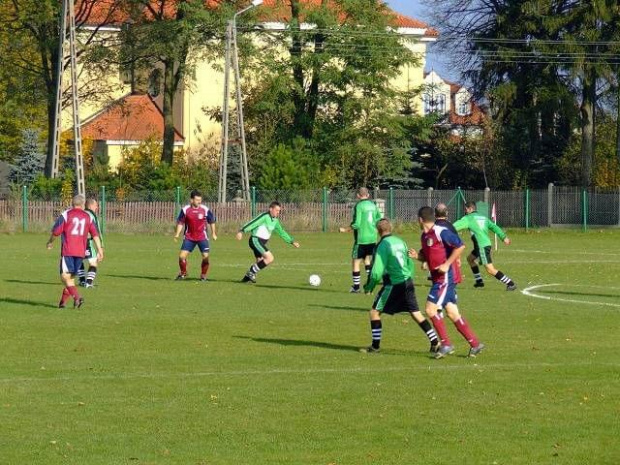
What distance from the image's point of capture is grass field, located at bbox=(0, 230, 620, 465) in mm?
10039

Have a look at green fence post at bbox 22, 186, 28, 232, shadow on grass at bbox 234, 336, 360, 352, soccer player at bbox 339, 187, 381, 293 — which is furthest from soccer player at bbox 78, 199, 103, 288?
green fence post at bbox 22, 186, 28, 232

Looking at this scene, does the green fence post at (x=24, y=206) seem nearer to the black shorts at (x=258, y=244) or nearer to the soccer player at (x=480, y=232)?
the black shorts at (x=258, y=244)

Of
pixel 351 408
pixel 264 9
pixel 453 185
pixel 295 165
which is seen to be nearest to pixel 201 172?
pixel 295 165

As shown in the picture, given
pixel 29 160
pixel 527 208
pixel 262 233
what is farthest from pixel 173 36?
pixel 262 233

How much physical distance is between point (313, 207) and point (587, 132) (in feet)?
53.4

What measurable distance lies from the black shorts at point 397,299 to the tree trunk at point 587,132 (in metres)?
50.0

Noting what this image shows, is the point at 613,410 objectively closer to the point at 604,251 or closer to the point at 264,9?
the point at 604,251

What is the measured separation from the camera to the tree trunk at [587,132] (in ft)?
208

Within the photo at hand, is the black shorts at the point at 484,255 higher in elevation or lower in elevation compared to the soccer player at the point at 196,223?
lower

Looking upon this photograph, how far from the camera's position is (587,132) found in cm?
6412

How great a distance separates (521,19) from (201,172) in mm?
17966

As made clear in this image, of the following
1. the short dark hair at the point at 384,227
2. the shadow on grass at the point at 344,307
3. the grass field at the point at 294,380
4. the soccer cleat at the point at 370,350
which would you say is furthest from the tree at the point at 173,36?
the soccer cleat at the point at 370,350

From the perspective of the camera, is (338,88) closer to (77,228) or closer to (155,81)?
(155,81)

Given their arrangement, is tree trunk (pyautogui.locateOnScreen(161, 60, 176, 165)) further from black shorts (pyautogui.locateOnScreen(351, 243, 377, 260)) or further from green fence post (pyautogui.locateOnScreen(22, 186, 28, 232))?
black shorts (pyautogui.locateOnScreen(351, 243, 377, 260))
